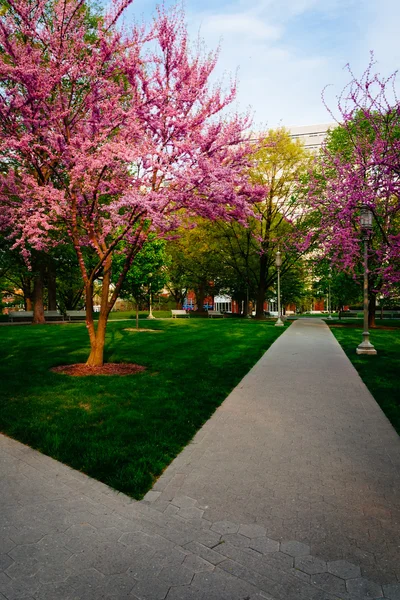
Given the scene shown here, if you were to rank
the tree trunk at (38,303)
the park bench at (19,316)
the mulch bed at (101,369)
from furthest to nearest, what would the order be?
the park bench at (19,316)
the tree trunk at (38,303)
the mulch bed at (101,369)

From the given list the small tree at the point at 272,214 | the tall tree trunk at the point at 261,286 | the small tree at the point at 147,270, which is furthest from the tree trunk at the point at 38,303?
the tall tree trunk at the point at 261,286

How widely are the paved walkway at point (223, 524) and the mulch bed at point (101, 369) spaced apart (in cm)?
419

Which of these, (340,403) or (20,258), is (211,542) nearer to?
(340,403)

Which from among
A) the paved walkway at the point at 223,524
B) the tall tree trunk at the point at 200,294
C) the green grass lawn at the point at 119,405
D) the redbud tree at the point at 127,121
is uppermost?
the redbud tree at the point at 127,121

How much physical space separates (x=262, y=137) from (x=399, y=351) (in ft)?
29.9

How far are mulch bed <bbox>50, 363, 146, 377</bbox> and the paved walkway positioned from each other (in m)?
4.19

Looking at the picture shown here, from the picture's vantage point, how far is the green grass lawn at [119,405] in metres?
4.62

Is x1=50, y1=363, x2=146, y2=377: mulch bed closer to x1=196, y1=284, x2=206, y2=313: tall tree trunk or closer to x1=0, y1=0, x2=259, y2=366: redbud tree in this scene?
x1=0, y1=0, x2=259, y2=366: redbud tree

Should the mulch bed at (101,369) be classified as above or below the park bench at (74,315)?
below

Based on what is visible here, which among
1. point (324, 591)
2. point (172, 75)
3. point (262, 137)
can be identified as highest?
point (172, 75)

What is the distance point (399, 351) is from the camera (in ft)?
44.8

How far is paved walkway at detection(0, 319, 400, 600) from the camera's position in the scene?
106 inches

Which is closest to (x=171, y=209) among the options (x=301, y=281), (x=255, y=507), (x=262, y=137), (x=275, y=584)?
(x=262, y=137)

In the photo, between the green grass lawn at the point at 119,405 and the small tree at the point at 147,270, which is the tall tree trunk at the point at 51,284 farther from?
the green grass lawn at the point at 119,405
